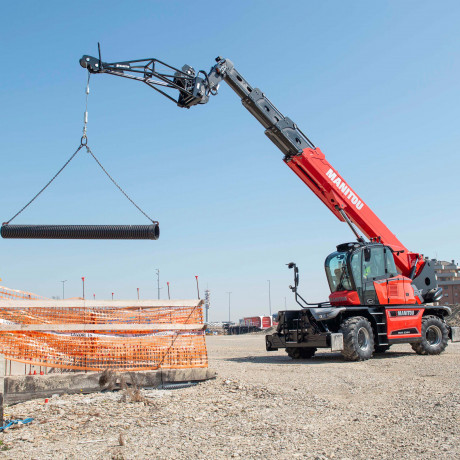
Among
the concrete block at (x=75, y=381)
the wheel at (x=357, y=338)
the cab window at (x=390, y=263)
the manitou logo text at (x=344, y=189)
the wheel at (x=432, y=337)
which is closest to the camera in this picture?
the concrete block at (x=75, y=381)

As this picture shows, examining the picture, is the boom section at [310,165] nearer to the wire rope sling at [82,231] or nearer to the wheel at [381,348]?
the wheel at [381,348]

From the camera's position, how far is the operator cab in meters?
14.0

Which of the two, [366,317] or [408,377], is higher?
[366,317]

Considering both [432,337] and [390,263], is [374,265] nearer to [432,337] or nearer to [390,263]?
[390,263]

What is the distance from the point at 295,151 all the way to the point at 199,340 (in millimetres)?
7126

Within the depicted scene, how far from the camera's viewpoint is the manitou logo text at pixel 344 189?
15.1 m

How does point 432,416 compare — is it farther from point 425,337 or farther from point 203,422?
point 425,337

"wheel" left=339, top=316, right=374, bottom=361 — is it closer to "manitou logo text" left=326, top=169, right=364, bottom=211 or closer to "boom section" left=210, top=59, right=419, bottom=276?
"boom section" left=210, top=59, right=419, bottom=276

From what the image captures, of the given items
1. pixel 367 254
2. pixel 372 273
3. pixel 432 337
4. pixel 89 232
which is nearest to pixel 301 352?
pixel 372 273

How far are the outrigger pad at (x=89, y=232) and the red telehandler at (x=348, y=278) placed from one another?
474 cm

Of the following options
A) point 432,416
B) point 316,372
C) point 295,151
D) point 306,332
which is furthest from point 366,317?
point 432,416

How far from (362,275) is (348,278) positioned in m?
0.38

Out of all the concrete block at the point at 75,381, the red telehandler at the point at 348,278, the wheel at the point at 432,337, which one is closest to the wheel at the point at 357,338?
the red telehandler at the point at 348,278

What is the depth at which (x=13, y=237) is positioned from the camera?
9.18 meters
